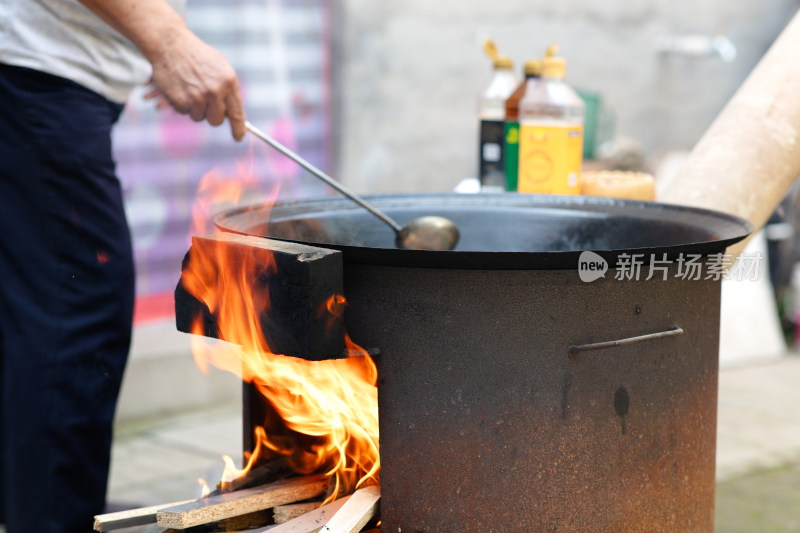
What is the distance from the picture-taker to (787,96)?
82.8 inches

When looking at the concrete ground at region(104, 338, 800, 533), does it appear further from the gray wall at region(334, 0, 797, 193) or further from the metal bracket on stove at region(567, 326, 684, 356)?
the metal bracket on stove at region(567, 326, 684, 356)

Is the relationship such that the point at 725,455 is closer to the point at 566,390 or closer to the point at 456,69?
the point at 456,69

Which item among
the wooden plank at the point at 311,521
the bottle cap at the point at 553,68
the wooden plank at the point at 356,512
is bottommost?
the wooden plank at the point at 311,521

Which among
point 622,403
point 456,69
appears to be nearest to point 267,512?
point 622,403

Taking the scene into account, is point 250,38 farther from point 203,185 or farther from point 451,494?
point 451,494

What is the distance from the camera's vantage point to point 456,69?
4.34 m

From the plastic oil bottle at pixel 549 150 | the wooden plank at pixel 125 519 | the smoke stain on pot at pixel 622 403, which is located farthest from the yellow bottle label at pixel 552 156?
the wooden plank at pixel 125 519

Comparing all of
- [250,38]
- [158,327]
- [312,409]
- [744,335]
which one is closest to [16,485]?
[312,409]

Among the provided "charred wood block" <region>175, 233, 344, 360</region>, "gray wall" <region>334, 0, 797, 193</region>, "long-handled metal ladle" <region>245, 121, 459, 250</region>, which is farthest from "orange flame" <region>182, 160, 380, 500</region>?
"gray wall" <region>334, 0, 797, 193</region>

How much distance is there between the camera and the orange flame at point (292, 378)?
1.42 m

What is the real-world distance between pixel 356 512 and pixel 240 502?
0.20 meters

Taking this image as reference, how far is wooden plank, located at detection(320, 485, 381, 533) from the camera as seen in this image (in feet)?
4.63

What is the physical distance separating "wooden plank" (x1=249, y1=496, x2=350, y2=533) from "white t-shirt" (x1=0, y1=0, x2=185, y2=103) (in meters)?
1.10

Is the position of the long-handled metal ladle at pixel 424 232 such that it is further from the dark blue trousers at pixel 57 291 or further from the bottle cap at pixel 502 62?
the bottle cap at pixel 502 62
